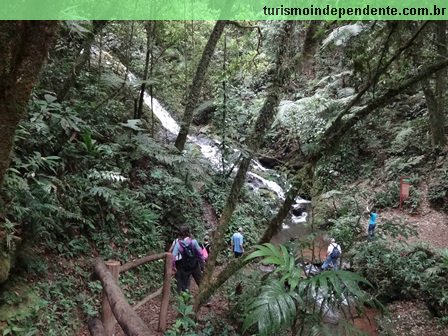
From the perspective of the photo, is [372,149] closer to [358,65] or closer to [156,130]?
[156,130]

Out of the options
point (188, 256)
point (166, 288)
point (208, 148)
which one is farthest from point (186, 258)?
point (208, 148)

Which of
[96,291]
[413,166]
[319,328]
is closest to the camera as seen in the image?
[319,328]

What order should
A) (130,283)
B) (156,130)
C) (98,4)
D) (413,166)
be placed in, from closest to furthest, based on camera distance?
(130,283) → (98,4) → (156,130) → (413,166)

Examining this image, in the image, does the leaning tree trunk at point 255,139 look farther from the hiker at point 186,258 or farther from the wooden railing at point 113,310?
the wooden railing at point 113,310

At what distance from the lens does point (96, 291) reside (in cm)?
525

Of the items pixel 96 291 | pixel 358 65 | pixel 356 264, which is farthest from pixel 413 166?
pixel 96 291

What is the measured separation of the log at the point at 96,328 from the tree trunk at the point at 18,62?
1.24 metres

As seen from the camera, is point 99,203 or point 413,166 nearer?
point 99,203

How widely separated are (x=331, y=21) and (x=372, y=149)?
1205cm

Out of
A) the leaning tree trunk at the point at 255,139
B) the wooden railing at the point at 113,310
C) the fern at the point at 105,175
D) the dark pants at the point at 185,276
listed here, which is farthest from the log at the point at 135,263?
the fern at the point at 105,175

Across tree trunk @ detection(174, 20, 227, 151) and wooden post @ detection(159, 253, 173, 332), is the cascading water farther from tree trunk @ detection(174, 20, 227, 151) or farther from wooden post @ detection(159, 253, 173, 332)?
wooden post @ detection(159, 253, 173, 332)

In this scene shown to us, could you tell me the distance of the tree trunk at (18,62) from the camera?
232cm

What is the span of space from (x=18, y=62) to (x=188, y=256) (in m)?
3.89

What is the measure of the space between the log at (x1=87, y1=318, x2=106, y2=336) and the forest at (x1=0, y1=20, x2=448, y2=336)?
0.02 metres
